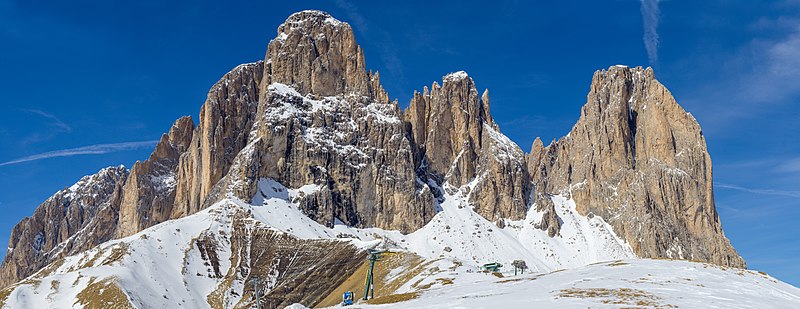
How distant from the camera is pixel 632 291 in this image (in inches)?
2132

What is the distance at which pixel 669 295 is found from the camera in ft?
171

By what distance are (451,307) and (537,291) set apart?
11.6 m

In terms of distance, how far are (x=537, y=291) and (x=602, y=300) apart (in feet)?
29.5

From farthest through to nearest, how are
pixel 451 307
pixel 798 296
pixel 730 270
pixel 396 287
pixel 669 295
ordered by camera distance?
1. pixel 396 287
2. pixel 730 270
3. pixel 798 296
4. pixel 669 295
5. pixel 451 307

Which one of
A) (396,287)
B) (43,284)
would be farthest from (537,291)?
(43,284)

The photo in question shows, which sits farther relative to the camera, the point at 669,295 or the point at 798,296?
the point at 798,296

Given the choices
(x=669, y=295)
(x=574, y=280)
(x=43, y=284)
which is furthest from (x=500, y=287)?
(x=43, y=284)

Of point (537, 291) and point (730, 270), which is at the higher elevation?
point (730, 270)

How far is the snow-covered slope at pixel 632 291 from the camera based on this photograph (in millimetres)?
48375

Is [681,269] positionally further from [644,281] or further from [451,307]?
[451,307]

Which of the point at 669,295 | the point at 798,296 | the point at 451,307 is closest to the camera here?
the point at 451,307

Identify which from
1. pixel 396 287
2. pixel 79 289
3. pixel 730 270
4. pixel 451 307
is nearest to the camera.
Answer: pixel 451 307

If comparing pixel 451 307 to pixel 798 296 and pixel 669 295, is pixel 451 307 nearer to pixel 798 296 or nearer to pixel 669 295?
pixel 669 295

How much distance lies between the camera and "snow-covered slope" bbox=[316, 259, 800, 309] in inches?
1905
